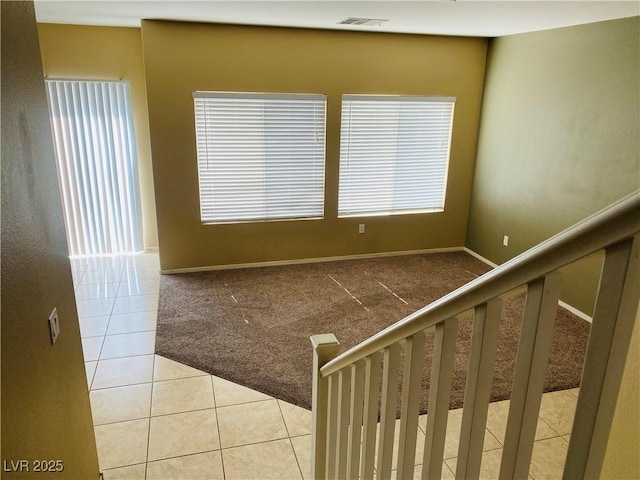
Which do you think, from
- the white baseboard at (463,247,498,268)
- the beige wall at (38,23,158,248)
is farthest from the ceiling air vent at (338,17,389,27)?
the white baseboard at (463,247,498,268)

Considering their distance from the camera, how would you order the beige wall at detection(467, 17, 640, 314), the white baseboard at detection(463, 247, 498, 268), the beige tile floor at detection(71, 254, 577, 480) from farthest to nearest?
the white baseboard at detection(463, 247, 498, 268) → the beige wall at detection(467, 17, 640, 314) → the beige tile floor at detection(71, 254, 577, 480)

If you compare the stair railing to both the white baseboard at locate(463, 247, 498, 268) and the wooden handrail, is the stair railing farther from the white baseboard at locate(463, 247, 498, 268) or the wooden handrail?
the white baseboard at locate(463, 247, 498, 268)

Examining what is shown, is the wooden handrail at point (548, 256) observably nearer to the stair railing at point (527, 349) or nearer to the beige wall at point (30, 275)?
the stair railing at point (527, 349)

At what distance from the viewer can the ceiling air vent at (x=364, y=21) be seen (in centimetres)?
422

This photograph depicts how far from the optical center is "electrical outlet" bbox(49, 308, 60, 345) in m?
1.59

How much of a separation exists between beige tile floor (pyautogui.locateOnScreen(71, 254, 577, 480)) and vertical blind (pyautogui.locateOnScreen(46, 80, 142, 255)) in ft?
7.30

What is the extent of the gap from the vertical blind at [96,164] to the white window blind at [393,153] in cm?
262

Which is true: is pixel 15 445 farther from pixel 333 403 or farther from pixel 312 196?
pixel 312 196

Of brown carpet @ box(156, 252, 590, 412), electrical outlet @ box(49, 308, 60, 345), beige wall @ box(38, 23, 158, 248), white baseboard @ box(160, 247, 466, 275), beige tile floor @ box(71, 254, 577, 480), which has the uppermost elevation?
beige wall @ box(38, 23, 158, 248)

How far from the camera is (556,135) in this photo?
→ 4547mm

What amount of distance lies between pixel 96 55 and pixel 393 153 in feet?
12.0

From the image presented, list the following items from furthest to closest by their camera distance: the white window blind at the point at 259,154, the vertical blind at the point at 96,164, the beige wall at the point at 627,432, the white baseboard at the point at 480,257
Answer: the white baseboard at the point at 480,257
the vertical blind at the point at 96,164
the white window blind at the point at 259,154
the beige wall at the point at 627,432

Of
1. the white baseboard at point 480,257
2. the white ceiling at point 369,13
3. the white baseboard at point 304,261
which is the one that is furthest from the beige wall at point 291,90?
the white baseboard at point 480,257

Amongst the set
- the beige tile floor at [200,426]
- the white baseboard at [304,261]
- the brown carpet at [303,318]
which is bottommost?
the beige tile floor at [200,426]
